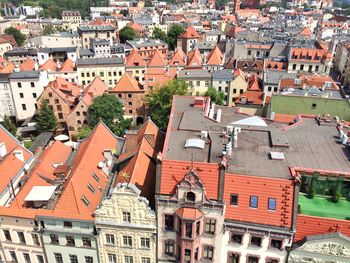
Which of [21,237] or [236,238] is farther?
[21,237]

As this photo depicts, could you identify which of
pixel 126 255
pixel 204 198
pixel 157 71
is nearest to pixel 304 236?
pixel 204 198

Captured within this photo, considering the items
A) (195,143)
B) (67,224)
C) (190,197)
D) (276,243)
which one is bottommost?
(67,224)

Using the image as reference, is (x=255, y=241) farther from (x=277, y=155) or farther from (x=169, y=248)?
(x=277, y=155)

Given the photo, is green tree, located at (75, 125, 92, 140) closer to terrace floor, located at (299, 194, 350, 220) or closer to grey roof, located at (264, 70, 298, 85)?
grey roof, located at (264, 70, 298, 85)

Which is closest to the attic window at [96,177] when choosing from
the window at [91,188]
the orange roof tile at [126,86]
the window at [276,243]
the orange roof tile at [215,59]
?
the window at [91,188]

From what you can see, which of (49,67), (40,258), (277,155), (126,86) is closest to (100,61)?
(49,67)

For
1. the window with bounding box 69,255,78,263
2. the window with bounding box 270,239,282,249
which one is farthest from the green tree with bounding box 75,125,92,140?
the window with bounding box 270,239,282,249
